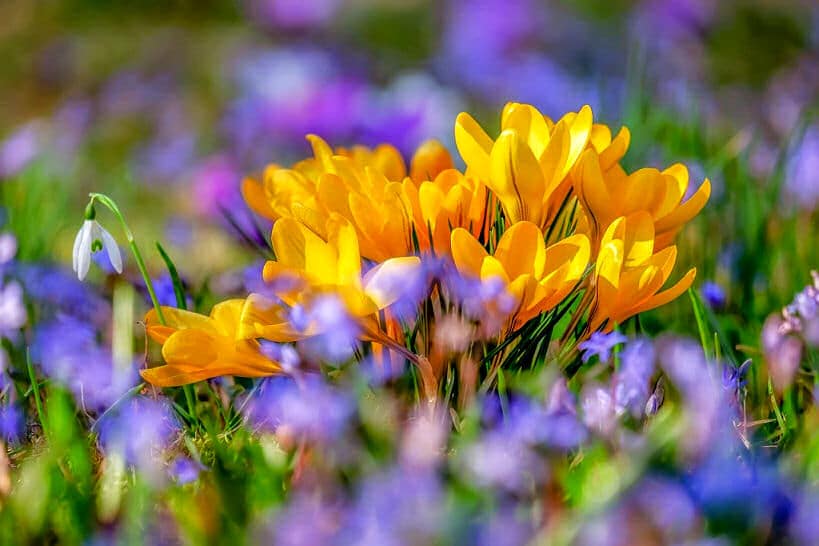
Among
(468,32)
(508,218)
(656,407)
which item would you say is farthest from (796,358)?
(468,32)

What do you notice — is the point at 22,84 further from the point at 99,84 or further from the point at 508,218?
the point at 508,218

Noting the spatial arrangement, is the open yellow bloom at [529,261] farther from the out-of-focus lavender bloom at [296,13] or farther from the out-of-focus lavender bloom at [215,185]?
the out-of-focus lavender bloom at [296,13]

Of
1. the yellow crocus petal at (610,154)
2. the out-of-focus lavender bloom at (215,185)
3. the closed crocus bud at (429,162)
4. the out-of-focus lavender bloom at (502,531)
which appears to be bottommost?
the out-of-focus lavender bloom at (215,185)

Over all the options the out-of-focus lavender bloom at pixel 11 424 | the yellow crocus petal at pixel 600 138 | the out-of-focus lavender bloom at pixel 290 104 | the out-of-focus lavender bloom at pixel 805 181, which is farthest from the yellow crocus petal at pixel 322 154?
the out-of-focus lavender bloom at pixel 290 104

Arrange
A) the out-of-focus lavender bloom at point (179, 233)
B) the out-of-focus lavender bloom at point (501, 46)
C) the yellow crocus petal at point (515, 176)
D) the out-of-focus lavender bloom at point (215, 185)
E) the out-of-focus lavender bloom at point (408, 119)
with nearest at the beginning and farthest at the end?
1. the yellow crocus petal at point (515, 176)
2. the out-of-focus lavender bloom at point (179, 233)
3. the out-of-focus lavender bloom at point (408, 119)
4. the out-of-focus lavender bloom at point (215, 185)
5. the out-of-focus lavender bloom at point (501, 46)

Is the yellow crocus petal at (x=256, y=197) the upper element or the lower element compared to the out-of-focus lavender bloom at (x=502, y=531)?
upper

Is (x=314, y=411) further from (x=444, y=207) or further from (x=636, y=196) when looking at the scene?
(x=636, y=196)

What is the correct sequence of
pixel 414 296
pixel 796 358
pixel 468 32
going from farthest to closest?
pixel 468 32
pixel 796 358
pixel 414 296
